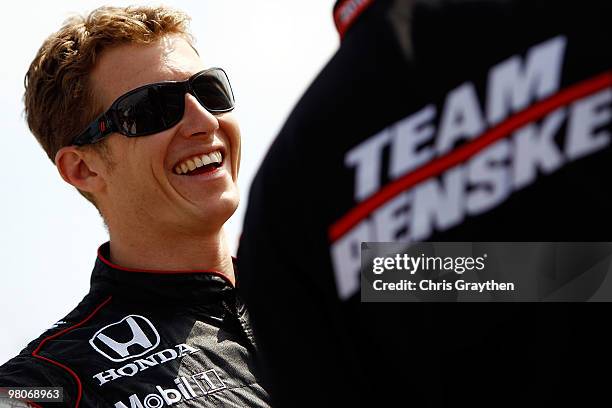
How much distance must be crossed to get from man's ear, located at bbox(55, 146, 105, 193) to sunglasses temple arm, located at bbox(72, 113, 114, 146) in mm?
48

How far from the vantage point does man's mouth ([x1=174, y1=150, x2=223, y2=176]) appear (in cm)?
347

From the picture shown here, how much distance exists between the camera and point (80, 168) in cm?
367

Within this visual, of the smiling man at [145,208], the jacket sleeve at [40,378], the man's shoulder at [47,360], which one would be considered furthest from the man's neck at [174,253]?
the jacket sleeve at [40,378]

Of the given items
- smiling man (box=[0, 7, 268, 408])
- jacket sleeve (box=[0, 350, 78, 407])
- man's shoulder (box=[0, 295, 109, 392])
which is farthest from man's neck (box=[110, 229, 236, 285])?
jacket sleeve (box=[0, 350, 78, 407])

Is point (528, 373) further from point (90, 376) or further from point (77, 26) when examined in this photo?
point (77, 26)

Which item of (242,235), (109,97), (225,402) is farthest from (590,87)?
(109,97)

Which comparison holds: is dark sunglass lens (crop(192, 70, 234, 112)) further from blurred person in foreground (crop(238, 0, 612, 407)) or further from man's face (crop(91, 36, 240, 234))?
blurred person in foreground (crop(238, 0, 612, 407))

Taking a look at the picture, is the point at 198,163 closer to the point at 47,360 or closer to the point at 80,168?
the point at 80,168

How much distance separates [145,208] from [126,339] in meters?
0.60

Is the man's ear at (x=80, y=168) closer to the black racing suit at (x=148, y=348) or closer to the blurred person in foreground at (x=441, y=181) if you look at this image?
the black racing suit at (x=148, y=348)

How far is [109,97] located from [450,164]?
8.88ft

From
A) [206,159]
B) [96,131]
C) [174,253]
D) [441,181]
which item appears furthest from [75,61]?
[441,181]

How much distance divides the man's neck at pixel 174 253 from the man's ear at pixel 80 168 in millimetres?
303

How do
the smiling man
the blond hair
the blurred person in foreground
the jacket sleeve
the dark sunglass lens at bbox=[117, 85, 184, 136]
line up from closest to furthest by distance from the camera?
1. the blurred person in foreground
2. the jacket sleeve
3. the smiling man
4. the dark sunglass lens at bbox=[117, 85, 184, 136]
5. the blond hair
